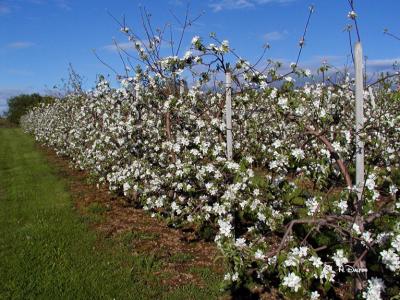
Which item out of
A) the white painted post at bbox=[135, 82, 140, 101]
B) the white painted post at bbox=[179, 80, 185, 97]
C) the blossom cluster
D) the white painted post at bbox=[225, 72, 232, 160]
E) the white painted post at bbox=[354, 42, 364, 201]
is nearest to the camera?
the blossom cluster

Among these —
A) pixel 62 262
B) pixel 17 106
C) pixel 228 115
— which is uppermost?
pixel 17 106

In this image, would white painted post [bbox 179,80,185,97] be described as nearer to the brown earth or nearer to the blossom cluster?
the blossom cluster

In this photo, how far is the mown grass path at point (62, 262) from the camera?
16.5 feet

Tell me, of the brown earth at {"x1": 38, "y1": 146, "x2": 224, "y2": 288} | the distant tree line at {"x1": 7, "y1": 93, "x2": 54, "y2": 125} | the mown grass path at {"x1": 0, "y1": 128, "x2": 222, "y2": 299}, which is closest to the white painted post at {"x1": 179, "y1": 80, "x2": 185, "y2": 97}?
the brown earth at {"x1": 38, "y1": 146, "x2": 224, "y2": 288}

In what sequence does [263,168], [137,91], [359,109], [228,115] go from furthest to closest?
1. [137,91]
2. [263,168]
3. [228,115]
4. [359,109]

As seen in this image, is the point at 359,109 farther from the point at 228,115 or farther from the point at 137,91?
the point at 137,91

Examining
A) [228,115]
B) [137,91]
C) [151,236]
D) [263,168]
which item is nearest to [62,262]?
[151,236]

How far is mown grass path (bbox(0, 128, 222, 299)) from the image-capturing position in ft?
16.5

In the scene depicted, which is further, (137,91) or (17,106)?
(17,106)

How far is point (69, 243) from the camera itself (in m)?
6.72

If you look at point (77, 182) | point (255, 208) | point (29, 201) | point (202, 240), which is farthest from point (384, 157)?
point (77, 182)

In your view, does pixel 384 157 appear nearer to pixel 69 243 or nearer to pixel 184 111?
pixel 184 111

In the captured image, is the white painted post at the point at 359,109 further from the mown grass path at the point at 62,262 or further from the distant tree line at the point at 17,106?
the distant tree line at the point at 17,106

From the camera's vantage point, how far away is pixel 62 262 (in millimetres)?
5895
